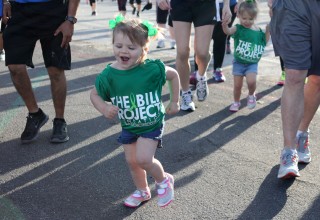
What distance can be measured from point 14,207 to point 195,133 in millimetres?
1948

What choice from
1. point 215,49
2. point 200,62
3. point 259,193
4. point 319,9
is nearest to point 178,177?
point 259,193

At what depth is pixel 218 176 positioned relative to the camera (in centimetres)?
340

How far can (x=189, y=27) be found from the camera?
15.9ft

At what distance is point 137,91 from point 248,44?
2.76 meters

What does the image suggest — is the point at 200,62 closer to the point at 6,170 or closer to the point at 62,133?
the point at 62,133

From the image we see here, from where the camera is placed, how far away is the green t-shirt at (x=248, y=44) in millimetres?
5164

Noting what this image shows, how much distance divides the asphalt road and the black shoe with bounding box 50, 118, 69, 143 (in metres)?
0.07

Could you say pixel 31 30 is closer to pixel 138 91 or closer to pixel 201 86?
pixel 138 91

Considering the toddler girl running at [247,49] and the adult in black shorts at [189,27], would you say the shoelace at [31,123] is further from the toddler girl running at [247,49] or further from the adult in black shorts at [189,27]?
the toddler girl running at [247,49]

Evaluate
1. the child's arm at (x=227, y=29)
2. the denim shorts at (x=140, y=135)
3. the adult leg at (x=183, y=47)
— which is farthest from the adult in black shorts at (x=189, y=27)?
the denim shorts at (x=140, y=135)

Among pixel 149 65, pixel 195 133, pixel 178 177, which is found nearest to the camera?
pixel 149 65

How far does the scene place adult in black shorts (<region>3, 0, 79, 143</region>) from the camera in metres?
3.83

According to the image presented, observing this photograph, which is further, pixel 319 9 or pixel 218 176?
pixel 218 176

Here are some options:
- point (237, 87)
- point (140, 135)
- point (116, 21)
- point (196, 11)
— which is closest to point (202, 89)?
point (237, 87)
